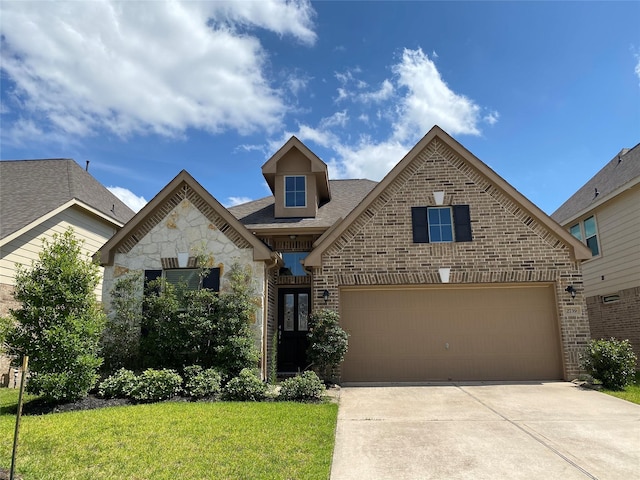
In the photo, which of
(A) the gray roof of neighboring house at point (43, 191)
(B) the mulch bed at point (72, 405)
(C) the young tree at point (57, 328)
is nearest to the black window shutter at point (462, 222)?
(B) the mulch bed at point (72, 405)

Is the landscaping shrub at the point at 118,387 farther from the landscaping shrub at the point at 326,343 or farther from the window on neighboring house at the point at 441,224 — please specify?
the window on neighboring house at the point at 441,224

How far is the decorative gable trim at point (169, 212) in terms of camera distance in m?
11.0

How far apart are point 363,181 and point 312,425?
12249 millimetres

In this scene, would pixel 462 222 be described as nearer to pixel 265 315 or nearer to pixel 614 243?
pixel 265 315

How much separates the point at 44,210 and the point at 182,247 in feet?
16.7

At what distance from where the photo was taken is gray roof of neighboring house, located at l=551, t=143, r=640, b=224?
13633 mm

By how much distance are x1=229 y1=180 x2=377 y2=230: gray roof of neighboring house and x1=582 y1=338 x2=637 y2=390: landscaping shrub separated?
7477 mm

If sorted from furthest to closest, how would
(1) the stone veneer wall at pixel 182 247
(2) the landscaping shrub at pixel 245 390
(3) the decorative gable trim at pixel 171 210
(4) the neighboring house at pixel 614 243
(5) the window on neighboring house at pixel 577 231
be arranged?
(5) the window on neighboring house at pixel 577 231 → (4) the neighboring house at pixel 614 243 → (3) the decorative gable trim at pixel 171 210 → (1) the stone veneer wall at pixel 182 247 → (2) the landscaping shrub at pixel 245 390

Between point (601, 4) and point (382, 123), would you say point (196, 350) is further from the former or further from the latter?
point (601, 4)

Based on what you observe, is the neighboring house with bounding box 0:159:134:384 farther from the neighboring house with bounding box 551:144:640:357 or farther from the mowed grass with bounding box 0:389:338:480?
the neighboring house with bounding box 551:144:640:357

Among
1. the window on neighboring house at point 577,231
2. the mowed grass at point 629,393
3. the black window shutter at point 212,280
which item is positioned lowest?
the mowed grass at point 629,393

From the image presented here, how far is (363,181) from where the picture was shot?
17156mm

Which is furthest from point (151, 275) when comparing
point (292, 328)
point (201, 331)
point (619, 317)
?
point (619, 317)

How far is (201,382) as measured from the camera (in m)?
8.63
